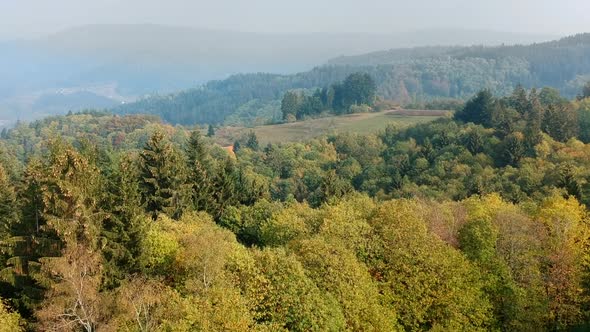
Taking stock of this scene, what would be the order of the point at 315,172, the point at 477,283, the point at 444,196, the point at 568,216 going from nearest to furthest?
the point at 477,283 → the point at 568,216 → the point at 444,196 → the point at 315,172

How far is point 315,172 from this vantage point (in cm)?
11081

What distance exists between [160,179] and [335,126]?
121 metres

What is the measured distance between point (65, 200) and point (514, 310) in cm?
3200

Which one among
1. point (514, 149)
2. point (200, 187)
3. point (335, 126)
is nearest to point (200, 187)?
point (200, 187)

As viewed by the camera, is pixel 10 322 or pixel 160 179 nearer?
pixel 10 322

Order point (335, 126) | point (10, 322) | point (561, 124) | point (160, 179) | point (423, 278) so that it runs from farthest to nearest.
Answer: point (335, 126), point (561, 124), point (160, 179), point (423, 278), point (10, 322)

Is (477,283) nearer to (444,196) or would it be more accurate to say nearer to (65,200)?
(65,200)

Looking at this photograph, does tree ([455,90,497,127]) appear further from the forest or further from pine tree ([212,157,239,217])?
pine tree ([212,157,239,217])

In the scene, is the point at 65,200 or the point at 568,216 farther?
the point at 568,216

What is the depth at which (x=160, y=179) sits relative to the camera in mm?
48125

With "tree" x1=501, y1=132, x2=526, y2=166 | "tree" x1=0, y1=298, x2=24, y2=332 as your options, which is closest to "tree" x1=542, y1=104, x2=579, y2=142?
"tree" x1=501, y1=132, x2=526, y2=166

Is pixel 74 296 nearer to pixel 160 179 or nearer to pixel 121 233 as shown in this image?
pixel 121 233

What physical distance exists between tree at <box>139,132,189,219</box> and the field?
346ft

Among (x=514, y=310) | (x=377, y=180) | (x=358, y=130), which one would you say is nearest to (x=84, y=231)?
(x=514, y=310)
